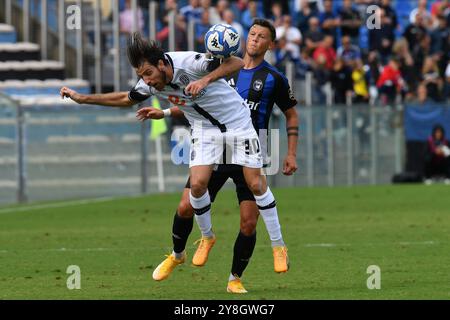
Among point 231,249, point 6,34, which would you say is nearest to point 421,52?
point 6,34

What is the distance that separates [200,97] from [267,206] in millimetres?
1124

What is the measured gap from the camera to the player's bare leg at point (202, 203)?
36.2ft

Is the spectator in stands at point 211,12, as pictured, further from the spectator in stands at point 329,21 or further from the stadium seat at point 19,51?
the stadium seat at point 19,51

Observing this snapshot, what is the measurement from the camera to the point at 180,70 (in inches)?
423

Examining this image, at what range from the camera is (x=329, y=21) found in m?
31.5

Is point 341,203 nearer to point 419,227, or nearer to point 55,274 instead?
point 419,227

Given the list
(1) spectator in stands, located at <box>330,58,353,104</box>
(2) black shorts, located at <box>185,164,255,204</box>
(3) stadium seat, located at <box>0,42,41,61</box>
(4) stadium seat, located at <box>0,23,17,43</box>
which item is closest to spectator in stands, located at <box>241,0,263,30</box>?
(1) spectator in stands, located at <box>330,58,353,104</box>

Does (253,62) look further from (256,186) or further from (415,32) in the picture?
(415,32)

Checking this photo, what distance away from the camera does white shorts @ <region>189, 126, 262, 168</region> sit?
11.0 m

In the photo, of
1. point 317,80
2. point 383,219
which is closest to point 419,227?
point 383,219

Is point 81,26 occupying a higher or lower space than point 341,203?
higher

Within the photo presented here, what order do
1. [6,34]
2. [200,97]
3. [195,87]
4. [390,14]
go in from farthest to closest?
[6,34], [390,14], [200,97], [195,87]
